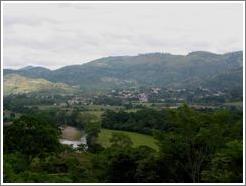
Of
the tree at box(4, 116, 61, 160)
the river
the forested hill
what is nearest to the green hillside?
the forested hill

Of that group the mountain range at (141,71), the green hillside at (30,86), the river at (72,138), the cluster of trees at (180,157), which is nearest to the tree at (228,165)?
the cluster of trees at (180,157)

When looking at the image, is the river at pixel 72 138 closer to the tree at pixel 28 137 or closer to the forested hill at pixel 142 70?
the tree at pixel 28 137

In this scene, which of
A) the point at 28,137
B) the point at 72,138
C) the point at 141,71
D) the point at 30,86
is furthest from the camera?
the point at 141,71

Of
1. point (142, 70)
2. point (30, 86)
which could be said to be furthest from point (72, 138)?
point (142, 70)

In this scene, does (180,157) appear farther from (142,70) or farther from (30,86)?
(142,70)

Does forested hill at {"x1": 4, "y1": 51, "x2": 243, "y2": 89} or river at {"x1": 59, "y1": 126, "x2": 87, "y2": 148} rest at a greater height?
forested hill at {"x1": 4, "y1": 51, "x2": 243, "y2": 89}

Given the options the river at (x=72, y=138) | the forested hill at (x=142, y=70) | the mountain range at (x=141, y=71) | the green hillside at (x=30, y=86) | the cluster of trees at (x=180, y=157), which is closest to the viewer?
the cluster of trees at (x=180, y=157)

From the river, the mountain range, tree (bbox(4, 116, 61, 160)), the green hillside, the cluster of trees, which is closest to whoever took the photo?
the cluster of trees

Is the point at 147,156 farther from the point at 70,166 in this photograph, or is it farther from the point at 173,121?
the point at 70,166

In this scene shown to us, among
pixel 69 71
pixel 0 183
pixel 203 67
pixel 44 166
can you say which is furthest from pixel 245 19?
pixel 69 71

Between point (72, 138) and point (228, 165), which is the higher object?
point (228, 165)

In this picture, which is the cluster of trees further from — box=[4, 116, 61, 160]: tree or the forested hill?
the forested hill
